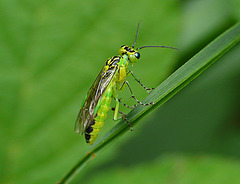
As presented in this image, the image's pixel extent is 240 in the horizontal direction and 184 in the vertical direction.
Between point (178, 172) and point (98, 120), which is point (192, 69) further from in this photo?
point (178, 172)

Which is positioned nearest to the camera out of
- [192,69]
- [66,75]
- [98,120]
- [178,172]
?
[192,69]

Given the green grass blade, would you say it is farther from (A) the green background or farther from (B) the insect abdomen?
(A) the green background

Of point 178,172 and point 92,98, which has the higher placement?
point 92,98

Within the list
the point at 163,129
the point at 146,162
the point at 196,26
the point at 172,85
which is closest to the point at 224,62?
the point at 196,26

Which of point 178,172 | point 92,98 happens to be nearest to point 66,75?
point 92,98

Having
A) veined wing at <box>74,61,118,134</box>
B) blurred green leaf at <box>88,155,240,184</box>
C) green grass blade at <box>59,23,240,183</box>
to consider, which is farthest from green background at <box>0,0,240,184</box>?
green grass blade at <box>59,23,240,183</box>

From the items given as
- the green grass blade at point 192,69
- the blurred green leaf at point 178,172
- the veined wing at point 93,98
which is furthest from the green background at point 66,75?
the green grass blade at point 192,69

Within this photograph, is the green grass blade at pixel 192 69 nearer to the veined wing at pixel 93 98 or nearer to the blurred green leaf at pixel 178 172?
the veined wing at pixel 93 98
